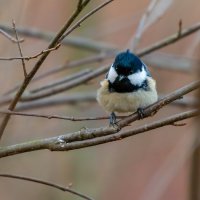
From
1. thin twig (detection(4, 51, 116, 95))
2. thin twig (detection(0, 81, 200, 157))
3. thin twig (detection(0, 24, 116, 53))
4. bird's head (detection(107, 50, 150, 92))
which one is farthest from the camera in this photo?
thin twig (detection(0, 24, 116, 53))

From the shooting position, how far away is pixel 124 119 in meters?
1.78

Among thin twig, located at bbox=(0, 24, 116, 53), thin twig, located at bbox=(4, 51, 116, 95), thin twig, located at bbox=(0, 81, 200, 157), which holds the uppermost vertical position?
thin twig, located at bbox=(0, 24, 116, 53)

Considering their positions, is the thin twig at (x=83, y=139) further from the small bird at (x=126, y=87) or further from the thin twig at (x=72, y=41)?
the thin twig at (x=72, y=41)

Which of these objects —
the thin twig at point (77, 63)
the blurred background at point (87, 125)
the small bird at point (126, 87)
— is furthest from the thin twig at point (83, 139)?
the blurred background at point (87, 125)

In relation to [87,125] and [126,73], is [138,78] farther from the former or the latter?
[87,125]

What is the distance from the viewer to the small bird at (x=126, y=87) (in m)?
2.11

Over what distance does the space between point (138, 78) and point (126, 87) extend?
67mm

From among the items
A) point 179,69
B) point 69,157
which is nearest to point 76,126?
point 69,157

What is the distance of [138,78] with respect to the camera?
2.18m

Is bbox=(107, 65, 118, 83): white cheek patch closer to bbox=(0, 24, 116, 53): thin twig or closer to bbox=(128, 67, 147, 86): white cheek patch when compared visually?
bbox=(128, 67, 147, 86): white cheek patch

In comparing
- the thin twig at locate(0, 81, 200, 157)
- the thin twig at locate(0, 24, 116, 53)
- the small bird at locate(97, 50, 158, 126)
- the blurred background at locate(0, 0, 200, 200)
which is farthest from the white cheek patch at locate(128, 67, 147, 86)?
the thin twig at locate(0, 24, 116, 53)

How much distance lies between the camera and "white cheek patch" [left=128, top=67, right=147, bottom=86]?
2144 millimetres

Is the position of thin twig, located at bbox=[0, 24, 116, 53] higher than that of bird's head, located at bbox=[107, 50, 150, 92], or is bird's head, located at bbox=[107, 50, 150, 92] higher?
thin twig, located at bbox=[0, 24, 116, 53]

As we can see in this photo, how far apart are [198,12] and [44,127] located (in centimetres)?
152
